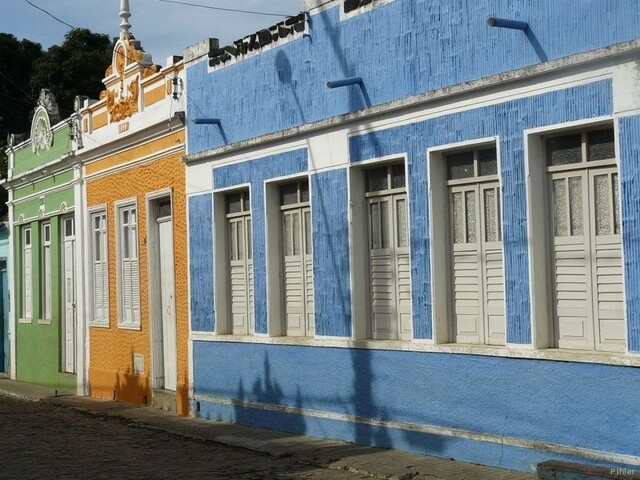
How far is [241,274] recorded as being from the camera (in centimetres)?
1519

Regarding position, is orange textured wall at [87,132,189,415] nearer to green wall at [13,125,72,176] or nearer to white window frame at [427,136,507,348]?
green wall at [13,125,72,176]

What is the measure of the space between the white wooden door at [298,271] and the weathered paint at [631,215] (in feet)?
16.9

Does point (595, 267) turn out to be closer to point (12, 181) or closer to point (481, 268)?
point (481, 268)

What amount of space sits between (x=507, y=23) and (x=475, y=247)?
7.17 ft

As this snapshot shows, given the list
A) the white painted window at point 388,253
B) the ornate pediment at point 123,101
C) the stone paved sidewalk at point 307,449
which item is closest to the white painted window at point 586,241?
the stone paved sidewalk at point 307,449

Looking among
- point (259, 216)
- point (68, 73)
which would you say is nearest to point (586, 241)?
point (259, 216)

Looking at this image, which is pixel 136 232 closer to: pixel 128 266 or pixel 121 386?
pixel 128 266

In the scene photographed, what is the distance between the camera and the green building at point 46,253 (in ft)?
69.3

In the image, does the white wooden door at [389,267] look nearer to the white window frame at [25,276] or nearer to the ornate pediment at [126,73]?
the ornate pediment at [126,73]

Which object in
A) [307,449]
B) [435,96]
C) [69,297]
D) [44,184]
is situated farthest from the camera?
[44,184]

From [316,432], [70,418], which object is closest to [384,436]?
[316,432]

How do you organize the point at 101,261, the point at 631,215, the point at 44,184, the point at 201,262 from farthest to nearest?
the point at 44,184 < the point at 101,261 < the point at 201,262 < the point at 631,215

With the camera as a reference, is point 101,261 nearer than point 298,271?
No

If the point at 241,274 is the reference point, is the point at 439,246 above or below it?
above
